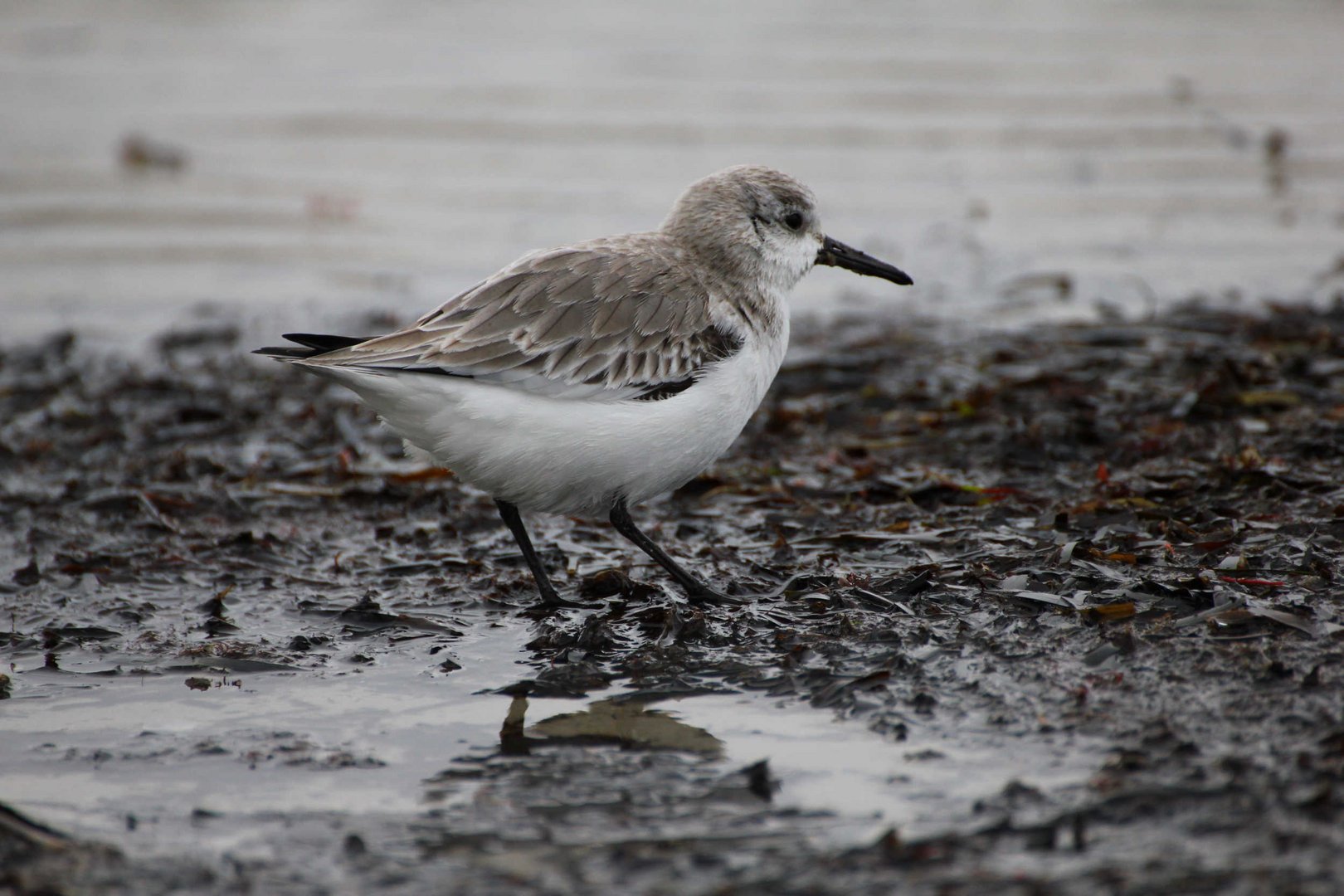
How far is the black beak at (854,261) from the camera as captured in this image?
648cm

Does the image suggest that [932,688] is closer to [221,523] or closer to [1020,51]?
[221,523]

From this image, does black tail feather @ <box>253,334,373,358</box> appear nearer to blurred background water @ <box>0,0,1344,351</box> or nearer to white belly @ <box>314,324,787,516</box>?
white belly @ <box>314,324,787,516</box>

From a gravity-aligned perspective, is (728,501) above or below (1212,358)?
below

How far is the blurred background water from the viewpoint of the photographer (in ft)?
36.6

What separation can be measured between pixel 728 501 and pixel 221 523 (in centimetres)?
254

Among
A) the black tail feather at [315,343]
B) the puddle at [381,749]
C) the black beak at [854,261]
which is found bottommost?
the puddle at [381,749]

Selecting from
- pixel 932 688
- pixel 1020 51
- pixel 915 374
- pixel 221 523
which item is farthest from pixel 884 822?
pixel 1020 51

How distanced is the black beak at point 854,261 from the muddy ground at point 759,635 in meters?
1.02

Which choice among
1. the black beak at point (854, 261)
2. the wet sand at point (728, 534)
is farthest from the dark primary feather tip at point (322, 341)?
the black beak at point (854, 261)

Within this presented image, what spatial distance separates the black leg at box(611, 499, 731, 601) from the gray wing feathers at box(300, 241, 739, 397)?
548mm

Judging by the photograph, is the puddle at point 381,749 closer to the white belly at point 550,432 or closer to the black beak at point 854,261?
the white belly at point 550,432

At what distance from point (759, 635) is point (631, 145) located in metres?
9.40

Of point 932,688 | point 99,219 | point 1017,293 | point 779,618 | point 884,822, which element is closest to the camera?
point 884,822

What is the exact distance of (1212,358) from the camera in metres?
8.23
